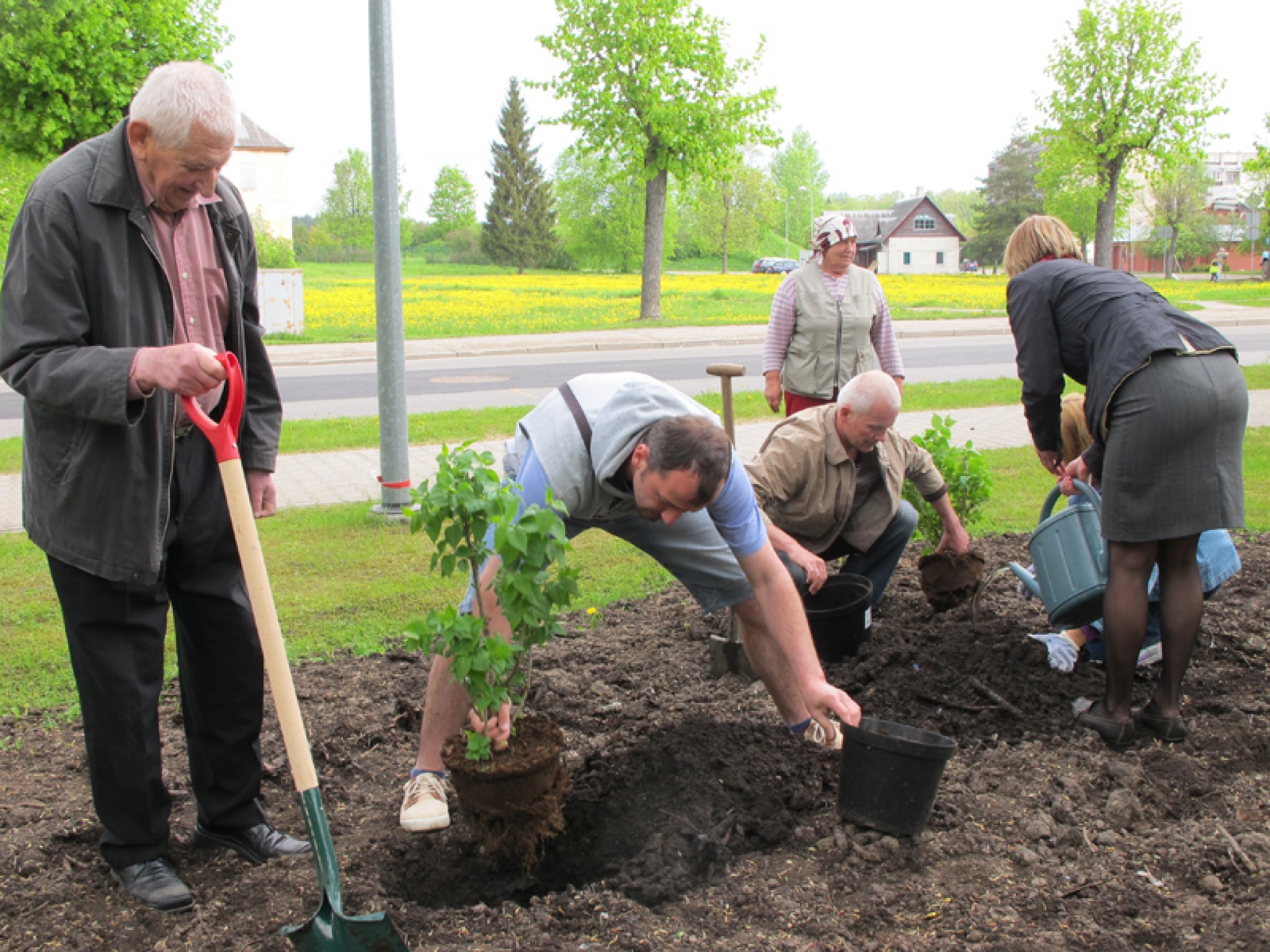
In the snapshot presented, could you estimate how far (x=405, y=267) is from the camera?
198 feet

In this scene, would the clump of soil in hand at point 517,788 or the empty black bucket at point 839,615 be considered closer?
the clump of soil in hand at point 517,788

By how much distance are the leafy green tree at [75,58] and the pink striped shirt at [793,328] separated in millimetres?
11612

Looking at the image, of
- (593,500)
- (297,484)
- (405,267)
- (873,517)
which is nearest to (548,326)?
(297,484)

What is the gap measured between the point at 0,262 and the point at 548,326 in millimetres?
10414

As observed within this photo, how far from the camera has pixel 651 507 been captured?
281cm

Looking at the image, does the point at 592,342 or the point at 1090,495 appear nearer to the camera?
the point at 1090,495

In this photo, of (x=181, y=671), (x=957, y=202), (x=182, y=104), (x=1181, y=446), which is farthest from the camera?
(x=957, y=202)

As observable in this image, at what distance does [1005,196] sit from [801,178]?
1021 inches

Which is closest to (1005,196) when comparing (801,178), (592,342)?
(801,178)

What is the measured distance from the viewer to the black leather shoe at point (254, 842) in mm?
3061

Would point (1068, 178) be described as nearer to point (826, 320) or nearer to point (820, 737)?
point (826, 320)

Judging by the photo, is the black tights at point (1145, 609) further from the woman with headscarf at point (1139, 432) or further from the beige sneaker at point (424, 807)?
the beige sneaker at point (424, 807)

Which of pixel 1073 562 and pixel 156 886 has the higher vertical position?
pixel 1073 562

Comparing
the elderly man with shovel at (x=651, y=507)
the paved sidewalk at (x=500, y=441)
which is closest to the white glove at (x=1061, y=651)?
the elderly man with shovel at (x=651, y=507)
